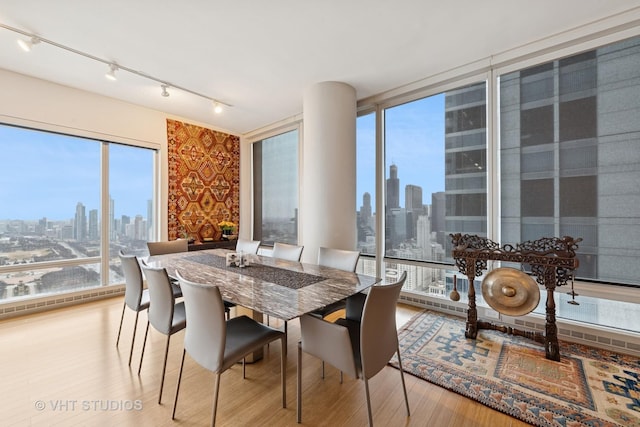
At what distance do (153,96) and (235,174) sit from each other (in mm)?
2013

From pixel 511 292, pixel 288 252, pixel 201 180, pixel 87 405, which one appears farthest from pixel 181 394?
pixel 201 180

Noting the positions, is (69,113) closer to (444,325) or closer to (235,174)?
(235,174)

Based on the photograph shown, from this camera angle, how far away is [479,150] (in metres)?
2.93

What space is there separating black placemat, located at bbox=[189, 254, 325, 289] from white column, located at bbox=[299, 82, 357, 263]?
1.03 m

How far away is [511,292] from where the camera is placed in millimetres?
2273

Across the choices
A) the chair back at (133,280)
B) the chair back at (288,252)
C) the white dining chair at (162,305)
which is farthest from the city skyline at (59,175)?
the white dining chair at (162,305)

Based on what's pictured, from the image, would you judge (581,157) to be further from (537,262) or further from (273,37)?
(273,37)

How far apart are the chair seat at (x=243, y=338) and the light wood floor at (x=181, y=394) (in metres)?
0.42

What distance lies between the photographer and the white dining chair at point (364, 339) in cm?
134

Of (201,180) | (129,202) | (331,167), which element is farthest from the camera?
(201,180)

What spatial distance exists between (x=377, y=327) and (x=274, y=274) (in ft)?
3.68

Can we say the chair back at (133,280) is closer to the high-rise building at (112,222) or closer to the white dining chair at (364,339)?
the white dining chair at (364,339)

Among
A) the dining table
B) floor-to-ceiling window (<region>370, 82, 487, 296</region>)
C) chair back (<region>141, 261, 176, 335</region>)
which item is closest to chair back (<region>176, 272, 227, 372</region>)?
the dining table

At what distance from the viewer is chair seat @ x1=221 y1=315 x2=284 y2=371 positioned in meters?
1.51
